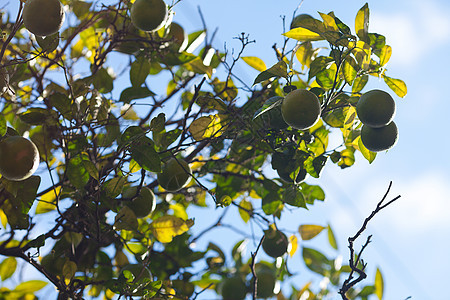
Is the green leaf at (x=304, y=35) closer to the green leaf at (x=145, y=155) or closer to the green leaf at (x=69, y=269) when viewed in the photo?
the green leaf at (x=145, y=155)

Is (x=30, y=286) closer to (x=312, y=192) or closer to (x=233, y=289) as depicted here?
(x=233, y=289)

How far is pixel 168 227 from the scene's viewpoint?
55.1 inches

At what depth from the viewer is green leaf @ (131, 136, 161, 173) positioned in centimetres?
118

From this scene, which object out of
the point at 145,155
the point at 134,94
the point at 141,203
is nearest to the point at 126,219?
the point at 141,203

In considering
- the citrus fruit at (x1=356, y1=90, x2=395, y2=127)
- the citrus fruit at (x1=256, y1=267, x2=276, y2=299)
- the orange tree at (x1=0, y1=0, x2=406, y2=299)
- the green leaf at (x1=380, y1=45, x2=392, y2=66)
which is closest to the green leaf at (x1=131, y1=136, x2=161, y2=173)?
the orange tree at (x1=0, y1=0, x2=406, y2=299)

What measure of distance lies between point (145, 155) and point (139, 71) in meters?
0.48

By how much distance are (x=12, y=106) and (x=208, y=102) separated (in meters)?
0.84

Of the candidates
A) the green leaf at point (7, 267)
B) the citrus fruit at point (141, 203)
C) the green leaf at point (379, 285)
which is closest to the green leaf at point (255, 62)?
the citrus fruit at point (141, 203)

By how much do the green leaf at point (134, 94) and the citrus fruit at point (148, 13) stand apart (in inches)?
9.3

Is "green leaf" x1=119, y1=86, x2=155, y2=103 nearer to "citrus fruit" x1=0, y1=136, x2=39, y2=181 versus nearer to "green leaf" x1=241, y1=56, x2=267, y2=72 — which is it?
"green leaf" x1=241, y1=56, x2=267, y2=72

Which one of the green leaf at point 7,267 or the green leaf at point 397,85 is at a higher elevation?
the green leaf at point 7,267

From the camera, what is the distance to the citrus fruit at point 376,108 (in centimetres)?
113

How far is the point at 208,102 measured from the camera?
54.7 inches

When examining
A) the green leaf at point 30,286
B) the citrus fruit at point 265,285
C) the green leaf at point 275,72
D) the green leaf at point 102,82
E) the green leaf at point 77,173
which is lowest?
the citrus fruit at point 265,285
